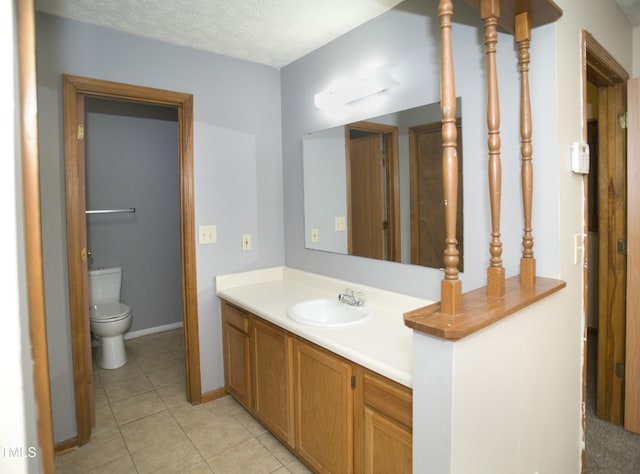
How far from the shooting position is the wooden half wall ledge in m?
0.98

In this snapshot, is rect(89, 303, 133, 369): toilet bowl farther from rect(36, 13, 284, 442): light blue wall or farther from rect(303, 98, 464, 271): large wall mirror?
rect(303, 98, 464, 271): large wall mirror

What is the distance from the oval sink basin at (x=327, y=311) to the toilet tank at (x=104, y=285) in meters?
2.33

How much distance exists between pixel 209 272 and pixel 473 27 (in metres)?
2.06

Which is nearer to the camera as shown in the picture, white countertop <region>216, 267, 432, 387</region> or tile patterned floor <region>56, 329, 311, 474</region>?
white countertop <region>216, 267, 432, 387</region>

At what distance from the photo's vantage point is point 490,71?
1232 millimetres

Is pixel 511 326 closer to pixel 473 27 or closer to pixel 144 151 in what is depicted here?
pixel 473 27

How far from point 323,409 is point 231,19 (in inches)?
81.2

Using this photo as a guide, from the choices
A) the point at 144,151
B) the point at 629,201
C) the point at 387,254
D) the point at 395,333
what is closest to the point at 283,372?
the point at 395,333

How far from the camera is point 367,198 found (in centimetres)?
225

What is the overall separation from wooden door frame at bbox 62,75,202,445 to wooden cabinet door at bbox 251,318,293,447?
0.61 metres

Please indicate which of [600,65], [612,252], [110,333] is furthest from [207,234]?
[612,252]

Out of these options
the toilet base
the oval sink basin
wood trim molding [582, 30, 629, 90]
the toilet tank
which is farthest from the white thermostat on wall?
the toilet tank

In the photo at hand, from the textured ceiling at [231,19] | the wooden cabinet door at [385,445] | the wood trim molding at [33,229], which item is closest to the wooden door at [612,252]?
the textured ceiling at [231,19]

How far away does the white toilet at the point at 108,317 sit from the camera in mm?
3174
